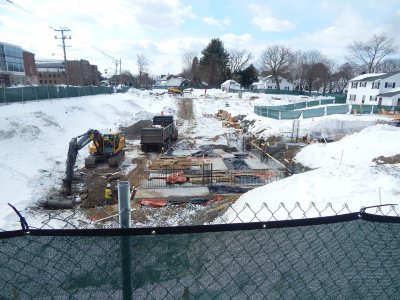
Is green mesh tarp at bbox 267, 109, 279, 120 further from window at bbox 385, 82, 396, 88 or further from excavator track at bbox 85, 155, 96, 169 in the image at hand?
window at bbox 385, 82, 396, 88

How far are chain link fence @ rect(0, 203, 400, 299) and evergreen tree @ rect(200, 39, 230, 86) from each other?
106 meters

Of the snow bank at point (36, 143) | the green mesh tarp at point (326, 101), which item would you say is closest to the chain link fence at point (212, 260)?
the snow bank at point (36, 143)

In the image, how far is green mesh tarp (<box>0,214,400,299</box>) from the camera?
210cm

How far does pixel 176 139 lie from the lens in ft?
103

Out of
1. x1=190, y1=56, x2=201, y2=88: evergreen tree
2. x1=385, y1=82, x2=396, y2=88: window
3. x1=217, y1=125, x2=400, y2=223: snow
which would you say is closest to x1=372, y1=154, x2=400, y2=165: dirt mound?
x1=217, y1=125, x2=400, y2=223: snow

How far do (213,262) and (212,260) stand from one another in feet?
0.08

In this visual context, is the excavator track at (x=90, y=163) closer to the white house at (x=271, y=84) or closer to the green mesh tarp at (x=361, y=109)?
the green mesh tarp at (x=361, y=109)

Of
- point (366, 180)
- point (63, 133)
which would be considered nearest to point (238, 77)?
point (63, 133)

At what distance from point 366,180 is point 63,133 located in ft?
84.7

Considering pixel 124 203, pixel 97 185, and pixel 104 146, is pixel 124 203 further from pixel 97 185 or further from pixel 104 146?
pixel 104 146

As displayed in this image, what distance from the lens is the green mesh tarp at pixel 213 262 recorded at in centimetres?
210

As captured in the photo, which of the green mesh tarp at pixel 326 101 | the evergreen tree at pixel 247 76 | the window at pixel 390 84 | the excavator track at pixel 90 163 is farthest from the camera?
the evergreen tree at pixel 247 76

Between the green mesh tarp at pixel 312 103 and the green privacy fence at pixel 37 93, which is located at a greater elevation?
the green privacy fence at pixel 37 93

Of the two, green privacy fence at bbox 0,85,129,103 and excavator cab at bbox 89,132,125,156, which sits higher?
green privacy fence at bbox 0,85,129,103
